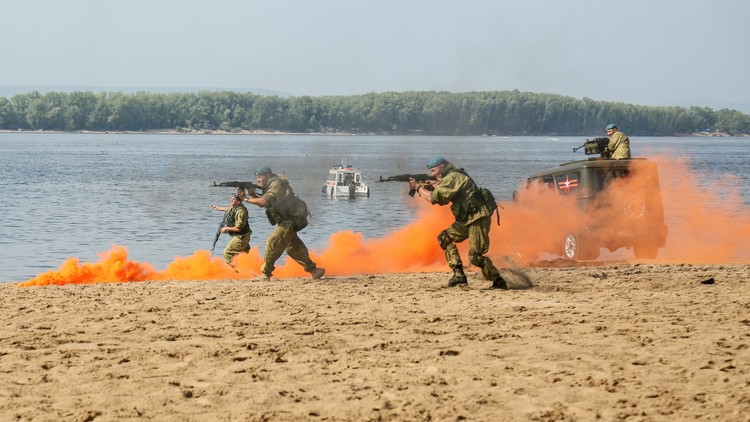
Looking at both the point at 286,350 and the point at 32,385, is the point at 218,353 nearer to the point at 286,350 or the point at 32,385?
the point at 286,350

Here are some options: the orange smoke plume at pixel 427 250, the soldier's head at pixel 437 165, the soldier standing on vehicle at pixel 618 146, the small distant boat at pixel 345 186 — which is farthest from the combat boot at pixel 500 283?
the small distant boat at pixel 345 186

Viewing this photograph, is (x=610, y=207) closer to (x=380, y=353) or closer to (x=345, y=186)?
(x=380, y=353)

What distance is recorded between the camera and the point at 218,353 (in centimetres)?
1045

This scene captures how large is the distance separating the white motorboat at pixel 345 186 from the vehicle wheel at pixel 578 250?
1369 inches

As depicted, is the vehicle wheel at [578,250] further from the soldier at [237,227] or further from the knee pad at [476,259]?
the soldier at [237,227]

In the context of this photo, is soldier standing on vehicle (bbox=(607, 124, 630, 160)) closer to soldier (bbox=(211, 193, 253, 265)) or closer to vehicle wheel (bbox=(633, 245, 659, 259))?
vehicle wheel (bbox=(633, 245, 659, 259))

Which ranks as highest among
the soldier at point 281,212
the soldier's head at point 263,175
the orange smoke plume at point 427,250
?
the soldier's head at point 263,175

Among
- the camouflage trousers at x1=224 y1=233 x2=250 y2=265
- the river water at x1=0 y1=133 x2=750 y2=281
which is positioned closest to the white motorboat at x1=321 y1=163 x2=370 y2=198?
the river water at x1=0 y1=133 x2=750 y2=281

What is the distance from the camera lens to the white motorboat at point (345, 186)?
2162 inches

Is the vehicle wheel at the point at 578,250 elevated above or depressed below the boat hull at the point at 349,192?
above

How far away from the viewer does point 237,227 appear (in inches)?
695

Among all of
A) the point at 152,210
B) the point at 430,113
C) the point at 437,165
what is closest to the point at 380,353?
the point at 437,165

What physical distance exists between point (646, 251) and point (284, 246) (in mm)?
7500

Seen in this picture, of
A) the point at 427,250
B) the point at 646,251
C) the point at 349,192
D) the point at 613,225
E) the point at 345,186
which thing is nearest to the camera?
the point at 613,225
